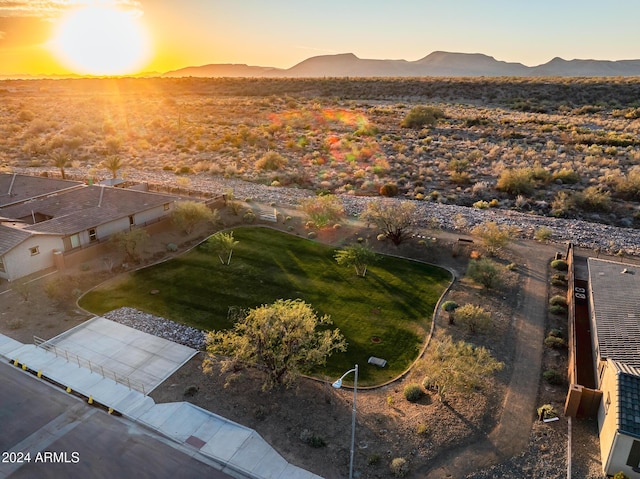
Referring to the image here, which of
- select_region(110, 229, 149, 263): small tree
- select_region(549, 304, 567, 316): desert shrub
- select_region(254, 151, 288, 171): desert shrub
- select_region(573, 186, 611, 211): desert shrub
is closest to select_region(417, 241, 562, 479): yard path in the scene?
select_region(549, 304, 567, 316): desert shrub

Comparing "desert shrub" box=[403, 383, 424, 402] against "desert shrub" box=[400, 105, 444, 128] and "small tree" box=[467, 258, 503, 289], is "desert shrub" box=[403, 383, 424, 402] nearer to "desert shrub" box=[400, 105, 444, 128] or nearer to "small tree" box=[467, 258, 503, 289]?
"small tree" box=[467, 258, 503, 289]

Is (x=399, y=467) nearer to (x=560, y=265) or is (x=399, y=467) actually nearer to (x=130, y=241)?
(x=560, y=265)

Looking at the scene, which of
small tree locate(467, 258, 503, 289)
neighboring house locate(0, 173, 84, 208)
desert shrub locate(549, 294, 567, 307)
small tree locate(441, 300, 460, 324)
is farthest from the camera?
neighboring house locate(0, 173, 84, 208)

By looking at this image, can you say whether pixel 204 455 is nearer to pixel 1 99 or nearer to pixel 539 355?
pixel 539 355

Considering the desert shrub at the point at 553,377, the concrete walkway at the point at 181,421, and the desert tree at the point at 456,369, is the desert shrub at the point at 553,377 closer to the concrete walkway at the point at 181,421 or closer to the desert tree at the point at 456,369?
the desert tree at the point at 456,369

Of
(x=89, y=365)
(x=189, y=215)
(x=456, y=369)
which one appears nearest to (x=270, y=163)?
(x=189, y=215)

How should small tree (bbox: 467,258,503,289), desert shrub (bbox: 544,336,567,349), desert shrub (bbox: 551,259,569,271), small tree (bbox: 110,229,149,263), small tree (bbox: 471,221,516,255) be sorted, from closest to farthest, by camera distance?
desert shrub (bbox: 544,336,567,349) < small tree (bbox: 467,258,503,289) < desert shrub (bbox: 551,259,569,271) < small tree (bbox: 110,229,149,263) < small tree (bbox: 471,221,516,255)
